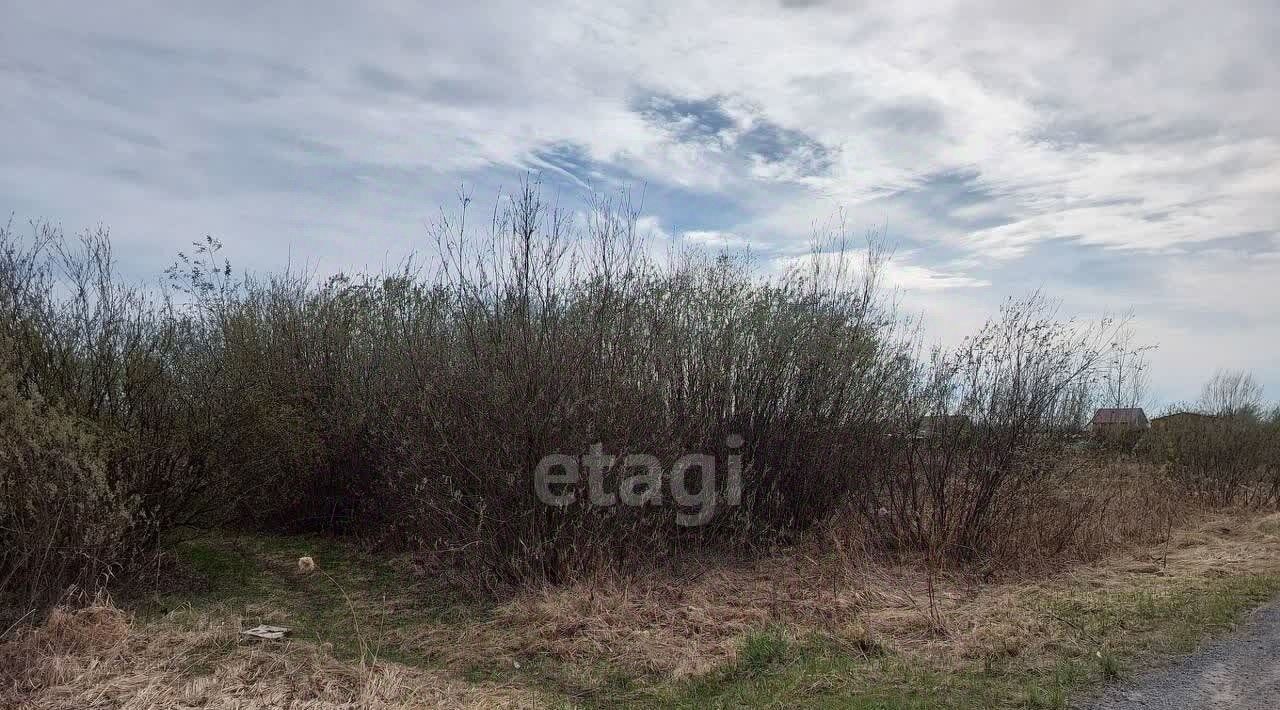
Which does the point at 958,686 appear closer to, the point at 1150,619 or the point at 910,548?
the point at 1150,619

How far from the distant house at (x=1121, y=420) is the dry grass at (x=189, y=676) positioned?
12523 millimetres

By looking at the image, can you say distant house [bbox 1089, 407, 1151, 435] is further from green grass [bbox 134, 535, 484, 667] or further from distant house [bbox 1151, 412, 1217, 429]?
green grass [bbox 134, 535, 484, 667]

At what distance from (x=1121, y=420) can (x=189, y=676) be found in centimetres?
1492

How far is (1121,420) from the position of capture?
1466cm

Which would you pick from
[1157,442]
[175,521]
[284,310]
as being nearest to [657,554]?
[175,521]

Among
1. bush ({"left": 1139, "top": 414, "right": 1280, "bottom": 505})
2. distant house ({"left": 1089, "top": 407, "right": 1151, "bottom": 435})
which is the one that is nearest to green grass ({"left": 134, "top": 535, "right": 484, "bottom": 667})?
distant house ({"left": 1089, "top": 407, "right": 1151, "bottom": 435})

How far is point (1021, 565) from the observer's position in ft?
25.5

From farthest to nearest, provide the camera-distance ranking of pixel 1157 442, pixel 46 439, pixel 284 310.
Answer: pixel 1157 442 < pixel 284 310 < pixel 46 439

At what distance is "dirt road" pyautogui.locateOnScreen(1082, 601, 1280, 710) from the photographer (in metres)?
4.34

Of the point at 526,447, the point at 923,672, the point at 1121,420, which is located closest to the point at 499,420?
the point at 526,447

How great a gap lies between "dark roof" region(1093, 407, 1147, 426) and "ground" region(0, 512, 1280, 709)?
659cm

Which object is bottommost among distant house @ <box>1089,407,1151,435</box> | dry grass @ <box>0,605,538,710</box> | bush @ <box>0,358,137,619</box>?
dry grass @ <box>0,605,538,710</box>

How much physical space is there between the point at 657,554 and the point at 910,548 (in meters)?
2.69

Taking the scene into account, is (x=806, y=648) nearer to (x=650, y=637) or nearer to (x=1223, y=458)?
(x=650, y=637)
